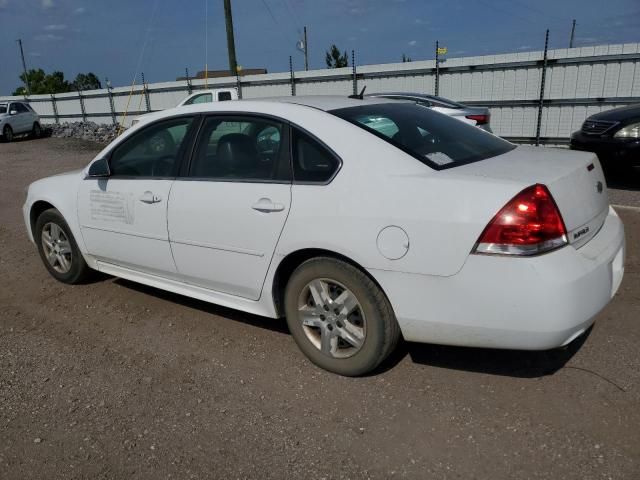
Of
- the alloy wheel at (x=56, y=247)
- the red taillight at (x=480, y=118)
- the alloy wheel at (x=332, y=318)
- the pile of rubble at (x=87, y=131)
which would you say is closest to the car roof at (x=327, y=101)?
the alloy wheel at (x=332, y=318)

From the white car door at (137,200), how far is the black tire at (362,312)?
1.07 metres

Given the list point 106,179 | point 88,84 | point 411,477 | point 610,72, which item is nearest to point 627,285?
A: point 411,477

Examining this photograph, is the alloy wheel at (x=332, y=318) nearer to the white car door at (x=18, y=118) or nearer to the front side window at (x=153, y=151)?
the front side window at (x=153, y=151)

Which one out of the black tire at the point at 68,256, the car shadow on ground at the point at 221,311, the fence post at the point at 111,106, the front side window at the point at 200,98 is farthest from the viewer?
the fence post at the point at 111,106

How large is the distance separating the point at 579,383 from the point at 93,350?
3.01 m

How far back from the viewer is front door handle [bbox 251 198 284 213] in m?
3.14

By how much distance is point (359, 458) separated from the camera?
8.35 feet

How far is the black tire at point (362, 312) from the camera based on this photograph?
2.92 metres

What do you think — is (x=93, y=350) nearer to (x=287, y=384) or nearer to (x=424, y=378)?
(x=287, y=384)

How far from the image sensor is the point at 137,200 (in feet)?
12.7

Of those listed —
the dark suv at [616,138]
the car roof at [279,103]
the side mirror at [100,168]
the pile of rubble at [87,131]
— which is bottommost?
the pile of rubble at [87,131]

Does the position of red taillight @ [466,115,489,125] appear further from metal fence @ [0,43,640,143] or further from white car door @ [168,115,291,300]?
white car door @ [168,115,291,300]

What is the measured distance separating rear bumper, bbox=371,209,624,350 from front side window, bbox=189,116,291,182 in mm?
939

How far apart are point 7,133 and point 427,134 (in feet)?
76.0
